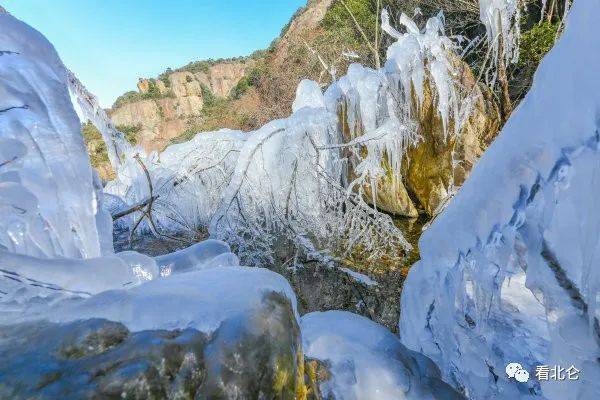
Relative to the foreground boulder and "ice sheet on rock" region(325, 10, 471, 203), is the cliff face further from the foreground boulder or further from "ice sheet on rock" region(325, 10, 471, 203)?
the foreground boulder

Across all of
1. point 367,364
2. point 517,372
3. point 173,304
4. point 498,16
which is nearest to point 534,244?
point 517,372

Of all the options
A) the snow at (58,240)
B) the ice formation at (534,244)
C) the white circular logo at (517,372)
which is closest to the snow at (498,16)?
the ice formation at (534,244)

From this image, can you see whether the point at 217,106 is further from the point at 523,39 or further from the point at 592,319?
the point at 592,319

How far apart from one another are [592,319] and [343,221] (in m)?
3.36

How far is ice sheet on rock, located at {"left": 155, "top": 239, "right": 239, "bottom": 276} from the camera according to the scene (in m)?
1.81

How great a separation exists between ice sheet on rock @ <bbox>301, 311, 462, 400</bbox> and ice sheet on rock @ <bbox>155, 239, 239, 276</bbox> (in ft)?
1.75

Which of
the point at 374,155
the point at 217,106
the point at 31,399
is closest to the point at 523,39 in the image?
the point at 374,155

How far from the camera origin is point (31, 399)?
0.78 m

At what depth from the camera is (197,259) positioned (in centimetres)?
189

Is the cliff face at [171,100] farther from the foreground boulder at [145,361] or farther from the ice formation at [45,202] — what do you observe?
the foreground boulder at [145,361]

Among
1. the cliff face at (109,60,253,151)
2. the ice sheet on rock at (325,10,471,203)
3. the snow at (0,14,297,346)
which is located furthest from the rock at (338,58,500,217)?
the cliff face at (109,60,253,151)

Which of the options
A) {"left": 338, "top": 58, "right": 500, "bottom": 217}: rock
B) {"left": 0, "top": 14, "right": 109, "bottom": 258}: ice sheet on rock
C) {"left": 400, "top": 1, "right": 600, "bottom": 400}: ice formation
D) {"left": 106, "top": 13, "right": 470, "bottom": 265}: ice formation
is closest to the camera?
{"left": 400, "top": 1, "right": 600, "bottom": 400}: ice formation

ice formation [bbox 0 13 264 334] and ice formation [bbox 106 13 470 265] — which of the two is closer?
ice formation [bbox 0 13 264 334]

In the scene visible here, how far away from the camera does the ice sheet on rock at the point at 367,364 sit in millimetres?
1523
